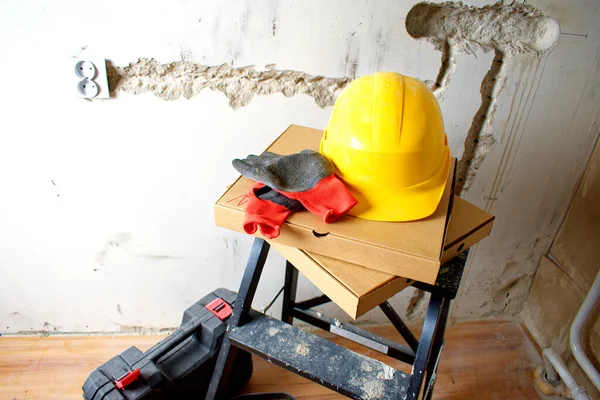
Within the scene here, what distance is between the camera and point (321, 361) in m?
0.98

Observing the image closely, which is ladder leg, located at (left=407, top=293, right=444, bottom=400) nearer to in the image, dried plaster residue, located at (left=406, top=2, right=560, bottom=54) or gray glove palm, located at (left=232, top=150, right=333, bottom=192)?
gray glove palm, located at (left=232, top=150, right=333, bottom=192)

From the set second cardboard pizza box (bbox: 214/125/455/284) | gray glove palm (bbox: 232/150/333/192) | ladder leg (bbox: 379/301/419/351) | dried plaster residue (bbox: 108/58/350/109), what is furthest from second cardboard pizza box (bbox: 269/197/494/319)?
dried plaster residue (bbox: 108/58/350/109)

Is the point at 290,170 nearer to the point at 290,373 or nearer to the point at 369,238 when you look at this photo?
the point at 369,238

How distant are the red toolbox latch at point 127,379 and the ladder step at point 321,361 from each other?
0.29 meters

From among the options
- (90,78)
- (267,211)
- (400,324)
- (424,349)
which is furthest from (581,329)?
(90,78)

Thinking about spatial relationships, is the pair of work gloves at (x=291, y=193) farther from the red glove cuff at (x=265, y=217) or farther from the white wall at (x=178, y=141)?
the white wall at (x=178, y=141)

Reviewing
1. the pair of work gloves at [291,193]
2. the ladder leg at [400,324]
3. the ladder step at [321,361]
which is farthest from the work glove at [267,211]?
the ladder leg at [400,324]

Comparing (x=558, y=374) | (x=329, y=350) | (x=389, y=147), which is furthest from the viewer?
(x=558, y=374)

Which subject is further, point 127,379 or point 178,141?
point 178,141

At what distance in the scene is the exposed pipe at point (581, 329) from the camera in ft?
4.38

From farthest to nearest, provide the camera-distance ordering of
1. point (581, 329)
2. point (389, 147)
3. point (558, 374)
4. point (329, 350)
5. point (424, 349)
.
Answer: point (558, 374), point (581, 329), point (329, 350), point (424, 349), point (389, 147)

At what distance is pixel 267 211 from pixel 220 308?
0.59 m

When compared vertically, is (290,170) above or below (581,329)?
above

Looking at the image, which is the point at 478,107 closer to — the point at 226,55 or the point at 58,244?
the point at 226,55
